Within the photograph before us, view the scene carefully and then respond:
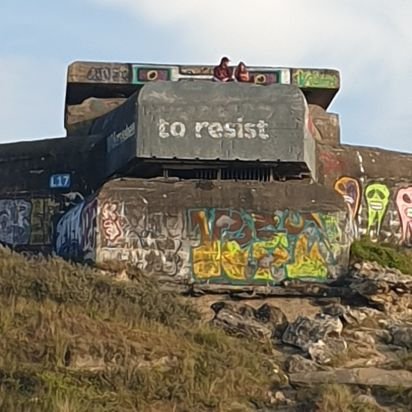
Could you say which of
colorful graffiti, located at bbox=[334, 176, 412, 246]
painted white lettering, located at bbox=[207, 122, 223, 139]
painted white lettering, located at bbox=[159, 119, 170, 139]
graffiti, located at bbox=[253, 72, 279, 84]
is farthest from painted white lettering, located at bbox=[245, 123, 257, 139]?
graffiti, located at bbox=[253, 72, 279, 84]

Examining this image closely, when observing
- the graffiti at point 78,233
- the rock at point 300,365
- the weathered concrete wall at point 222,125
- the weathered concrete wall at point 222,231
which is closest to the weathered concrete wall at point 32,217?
the graffiti at point 78,233

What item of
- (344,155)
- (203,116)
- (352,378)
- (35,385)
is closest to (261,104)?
(203,116)

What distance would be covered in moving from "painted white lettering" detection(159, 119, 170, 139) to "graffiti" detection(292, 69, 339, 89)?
8439 mm

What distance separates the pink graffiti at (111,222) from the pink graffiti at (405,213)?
7.61 meters

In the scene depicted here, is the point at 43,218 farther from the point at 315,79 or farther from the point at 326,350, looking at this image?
the point at 326,350

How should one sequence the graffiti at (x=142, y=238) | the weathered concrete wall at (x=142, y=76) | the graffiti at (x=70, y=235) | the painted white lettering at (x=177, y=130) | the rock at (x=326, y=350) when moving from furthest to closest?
the weathered concrete wall at (x=142, y=76), the graffiti at (x=70, y=235), the painted white lettering at (x=177, y=130), the graffiti at (x=142, y=238), the rock at (x=326, y=350)

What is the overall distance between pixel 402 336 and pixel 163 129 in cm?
693

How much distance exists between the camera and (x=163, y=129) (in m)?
21.8

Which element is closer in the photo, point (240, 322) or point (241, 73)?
point (240, 322)

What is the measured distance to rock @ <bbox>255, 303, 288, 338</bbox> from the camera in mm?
17922

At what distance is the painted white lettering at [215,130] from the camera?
858 inches

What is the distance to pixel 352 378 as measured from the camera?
595 inches

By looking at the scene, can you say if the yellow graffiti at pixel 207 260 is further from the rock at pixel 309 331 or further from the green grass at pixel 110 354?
the green grass at pixel 110 354

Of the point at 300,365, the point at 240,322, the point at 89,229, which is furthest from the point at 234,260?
the point at 300,365
